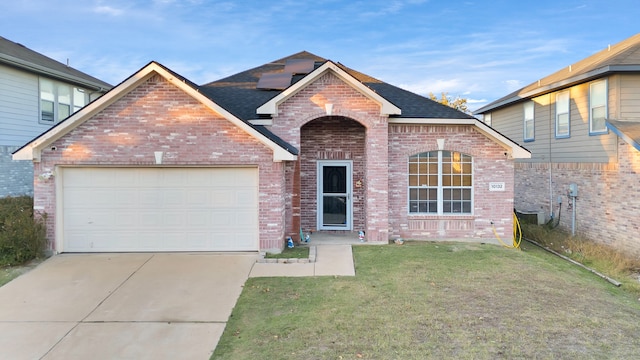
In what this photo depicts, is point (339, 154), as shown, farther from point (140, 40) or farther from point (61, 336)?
point (140, 40)

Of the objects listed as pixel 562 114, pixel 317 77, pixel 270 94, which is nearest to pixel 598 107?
pixel 562 114

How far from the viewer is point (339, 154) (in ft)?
41.8

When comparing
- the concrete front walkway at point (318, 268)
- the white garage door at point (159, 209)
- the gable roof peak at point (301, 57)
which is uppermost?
the gable roof peak at point (301, 57)

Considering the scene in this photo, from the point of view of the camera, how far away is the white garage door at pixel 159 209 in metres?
10.3

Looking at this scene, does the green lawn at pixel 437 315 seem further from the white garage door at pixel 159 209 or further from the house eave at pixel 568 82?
the house eave at pixel 568 82

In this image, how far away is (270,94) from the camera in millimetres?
13672

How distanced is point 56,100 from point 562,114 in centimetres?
1925

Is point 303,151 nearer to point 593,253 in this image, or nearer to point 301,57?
point 301,57

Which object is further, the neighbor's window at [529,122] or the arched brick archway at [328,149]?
the neighbor's window at [529,122]

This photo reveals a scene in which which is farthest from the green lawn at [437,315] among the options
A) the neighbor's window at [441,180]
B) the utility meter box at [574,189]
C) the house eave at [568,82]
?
the house eave at [568,82]

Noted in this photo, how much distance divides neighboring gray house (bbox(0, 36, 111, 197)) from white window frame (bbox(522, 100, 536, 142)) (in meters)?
18.7

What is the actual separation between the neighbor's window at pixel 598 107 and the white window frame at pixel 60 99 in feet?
63.0

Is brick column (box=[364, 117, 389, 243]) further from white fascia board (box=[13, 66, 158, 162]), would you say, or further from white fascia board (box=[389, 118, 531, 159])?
white fascia board (box=[13, 66, 158, 162])

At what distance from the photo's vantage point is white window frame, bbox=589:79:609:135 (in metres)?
12.1
